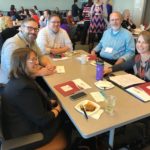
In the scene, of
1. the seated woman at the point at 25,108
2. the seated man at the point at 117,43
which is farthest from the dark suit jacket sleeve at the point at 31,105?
the seated man at the point at 117,43

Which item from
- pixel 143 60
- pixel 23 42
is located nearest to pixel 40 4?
pixel 23 42

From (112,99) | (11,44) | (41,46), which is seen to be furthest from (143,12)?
(112,99)

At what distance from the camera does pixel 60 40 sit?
3023mm

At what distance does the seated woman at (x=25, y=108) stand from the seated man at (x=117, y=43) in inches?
64.6

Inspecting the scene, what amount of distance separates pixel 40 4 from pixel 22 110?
33.8 ft

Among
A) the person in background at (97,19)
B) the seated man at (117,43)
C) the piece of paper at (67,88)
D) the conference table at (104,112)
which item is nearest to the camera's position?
the conference table at (104,112)

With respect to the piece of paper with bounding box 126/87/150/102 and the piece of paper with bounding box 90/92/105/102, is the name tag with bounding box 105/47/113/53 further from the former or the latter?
the piece of paper with bounding box 90/92/105/102

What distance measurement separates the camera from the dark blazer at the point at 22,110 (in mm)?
1317

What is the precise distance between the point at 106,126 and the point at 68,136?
45 cm

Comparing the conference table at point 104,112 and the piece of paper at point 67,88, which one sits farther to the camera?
the piece of paper at point 67,88

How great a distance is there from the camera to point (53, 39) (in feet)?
9.74

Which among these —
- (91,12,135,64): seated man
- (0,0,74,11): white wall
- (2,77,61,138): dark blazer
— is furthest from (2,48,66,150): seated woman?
(0,0,74,11): white wall

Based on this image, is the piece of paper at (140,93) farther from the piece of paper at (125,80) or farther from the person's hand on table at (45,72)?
the person's hand on table at (45,72)

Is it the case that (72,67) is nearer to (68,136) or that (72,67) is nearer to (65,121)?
(65,121)
